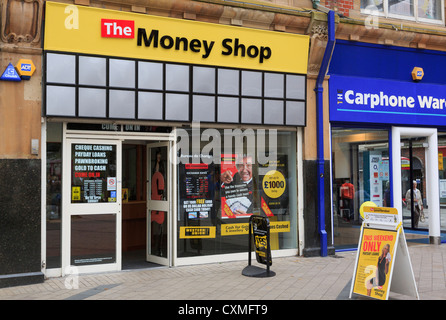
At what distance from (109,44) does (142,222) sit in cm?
418

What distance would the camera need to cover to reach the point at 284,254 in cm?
981

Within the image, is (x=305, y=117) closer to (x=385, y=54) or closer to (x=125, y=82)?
(x=385, y=54)

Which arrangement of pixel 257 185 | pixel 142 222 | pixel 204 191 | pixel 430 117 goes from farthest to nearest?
pixel 430 117 < pixel 142 222 < pixel 257 185 < pixel 204 191

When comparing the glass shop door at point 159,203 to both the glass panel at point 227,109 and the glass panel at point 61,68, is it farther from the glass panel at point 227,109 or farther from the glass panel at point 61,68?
the glass panel at point 61,68

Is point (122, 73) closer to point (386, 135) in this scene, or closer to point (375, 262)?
point (375, 262)

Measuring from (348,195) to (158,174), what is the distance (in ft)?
14.2

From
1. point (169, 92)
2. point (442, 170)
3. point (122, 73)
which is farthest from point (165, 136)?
point (442, 170)

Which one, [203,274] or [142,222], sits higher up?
[142,222]

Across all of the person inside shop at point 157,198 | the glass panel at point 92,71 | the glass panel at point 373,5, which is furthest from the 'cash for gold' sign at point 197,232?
the glass panel at point 373,5

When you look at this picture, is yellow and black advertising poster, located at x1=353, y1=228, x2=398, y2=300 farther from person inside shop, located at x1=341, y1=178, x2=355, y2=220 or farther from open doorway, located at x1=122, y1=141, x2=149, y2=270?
open doorway, located at x1=122, y1=141, x2=149, y2=270

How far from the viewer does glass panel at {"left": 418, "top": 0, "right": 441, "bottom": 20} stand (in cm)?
1171

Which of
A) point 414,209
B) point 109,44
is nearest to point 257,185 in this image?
point 109,44

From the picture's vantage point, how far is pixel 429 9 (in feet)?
38.9

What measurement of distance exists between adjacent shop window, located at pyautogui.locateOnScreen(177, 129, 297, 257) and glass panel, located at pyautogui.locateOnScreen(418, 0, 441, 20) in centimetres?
475
